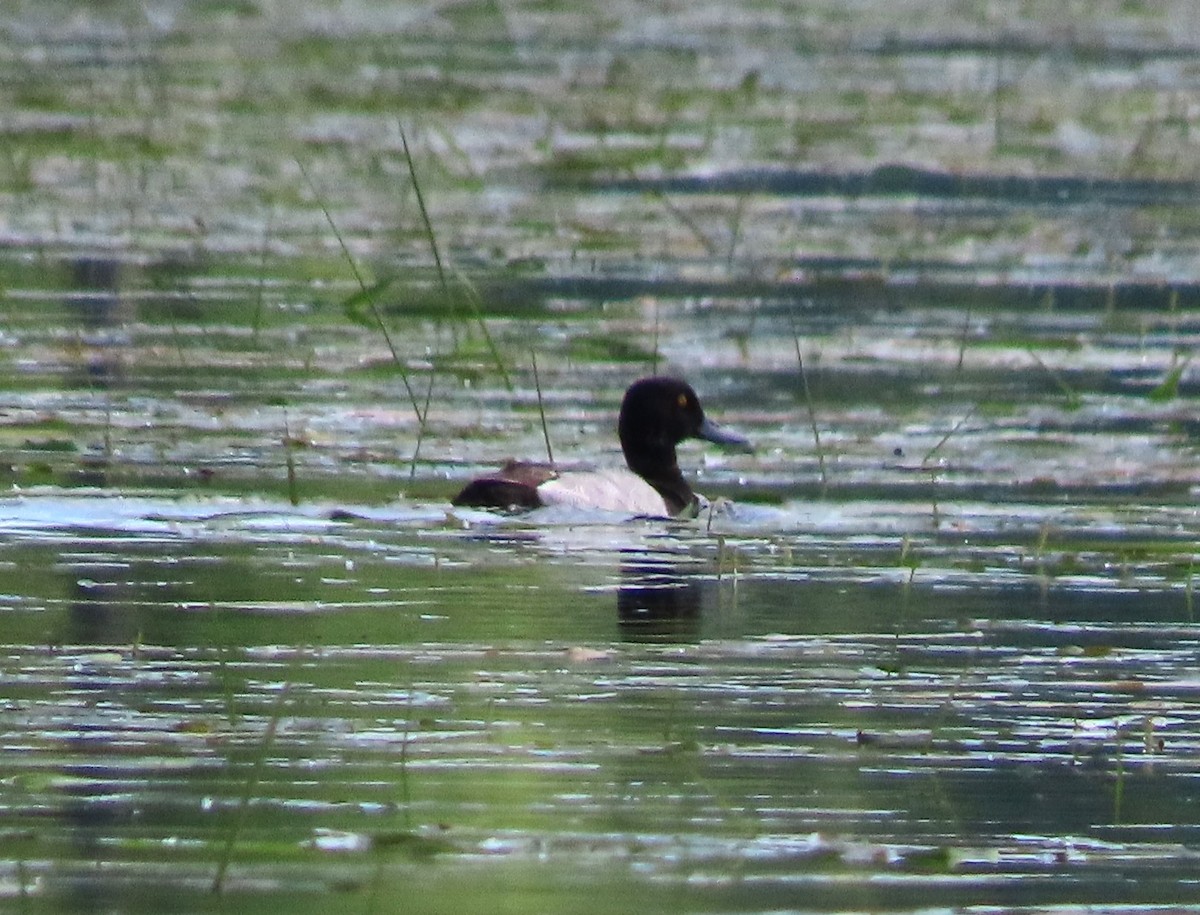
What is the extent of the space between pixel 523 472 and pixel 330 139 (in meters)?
9.01

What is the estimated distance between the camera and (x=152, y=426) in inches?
438

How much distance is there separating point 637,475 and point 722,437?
1.77 feet

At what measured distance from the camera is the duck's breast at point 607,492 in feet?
33.5

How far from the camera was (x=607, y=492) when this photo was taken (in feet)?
34.7

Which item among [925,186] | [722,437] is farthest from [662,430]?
[925,186]

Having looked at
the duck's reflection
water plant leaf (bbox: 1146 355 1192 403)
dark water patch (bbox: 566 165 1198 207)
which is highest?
dark water patch (bbox: 566 165 1198 207)

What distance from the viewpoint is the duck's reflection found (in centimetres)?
798

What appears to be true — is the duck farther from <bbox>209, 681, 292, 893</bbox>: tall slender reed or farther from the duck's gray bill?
<bbox>209, 681, 292, 893</bbox>: tall slender reed

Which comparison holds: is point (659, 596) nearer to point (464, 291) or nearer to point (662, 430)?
point (662, 430)

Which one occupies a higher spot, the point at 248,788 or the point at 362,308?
the point at 362,308

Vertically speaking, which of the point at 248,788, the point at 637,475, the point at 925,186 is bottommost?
the point at 248,788

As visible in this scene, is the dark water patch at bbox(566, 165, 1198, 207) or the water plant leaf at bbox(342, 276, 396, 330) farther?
the dark water patch at bbox(566, 165, 1198, 207)

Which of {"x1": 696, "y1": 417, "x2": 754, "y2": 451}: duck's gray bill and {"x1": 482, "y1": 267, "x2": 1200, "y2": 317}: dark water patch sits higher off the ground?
{"x1": 482, "y1": 267, "x2": 1200, "y2": 317}: dark water patch

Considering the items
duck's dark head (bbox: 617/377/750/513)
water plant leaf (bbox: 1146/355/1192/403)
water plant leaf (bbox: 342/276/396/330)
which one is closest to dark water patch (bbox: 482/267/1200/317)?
water plant leaf (bbox: 342/276/396/330)
